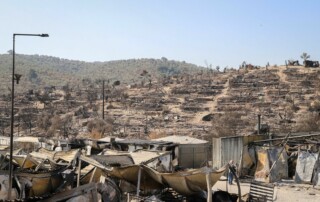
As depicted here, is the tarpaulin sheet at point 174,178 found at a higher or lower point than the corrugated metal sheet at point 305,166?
higher

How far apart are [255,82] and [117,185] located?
43.5 m

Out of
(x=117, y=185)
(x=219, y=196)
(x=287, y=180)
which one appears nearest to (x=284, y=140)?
(x=287, y=180)

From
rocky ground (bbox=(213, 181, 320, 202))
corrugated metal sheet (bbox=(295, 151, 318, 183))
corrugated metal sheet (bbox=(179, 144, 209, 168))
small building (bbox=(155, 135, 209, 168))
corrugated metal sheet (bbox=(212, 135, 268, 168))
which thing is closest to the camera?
rocky ground (bbox=(213, 181, 320, 202))

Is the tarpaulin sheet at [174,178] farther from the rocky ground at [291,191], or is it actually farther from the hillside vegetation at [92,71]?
the hillside vegetation at [92,71]

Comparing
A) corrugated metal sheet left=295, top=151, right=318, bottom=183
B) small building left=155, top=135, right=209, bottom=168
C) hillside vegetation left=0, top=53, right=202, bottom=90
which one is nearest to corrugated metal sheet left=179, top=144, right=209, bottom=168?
small building left=155, top=135, right=209, bottom=168

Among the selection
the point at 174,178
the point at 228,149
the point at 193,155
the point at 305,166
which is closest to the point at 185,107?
the point at 193,155

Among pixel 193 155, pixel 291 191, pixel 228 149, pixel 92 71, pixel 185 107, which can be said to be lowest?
pixel 291 191

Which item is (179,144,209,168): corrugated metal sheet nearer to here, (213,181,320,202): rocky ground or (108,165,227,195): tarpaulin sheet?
(213,181,320,202): rocky ground

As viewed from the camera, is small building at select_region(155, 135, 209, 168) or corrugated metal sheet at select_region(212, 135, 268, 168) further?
small building at select_region(155, 135, 209, 168)

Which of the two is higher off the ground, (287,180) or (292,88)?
(292,88)

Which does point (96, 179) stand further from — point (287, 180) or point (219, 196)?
point (287, 180)

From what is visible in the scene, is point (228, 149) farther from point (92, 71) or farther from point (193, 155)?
point (92, 71)

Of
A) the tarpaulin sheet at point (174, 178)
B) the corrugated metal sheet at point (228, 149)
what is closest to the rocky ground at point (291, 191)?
the corrugated metal sheet at point (228, 149)

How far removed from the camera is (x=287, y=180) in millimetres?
21828
